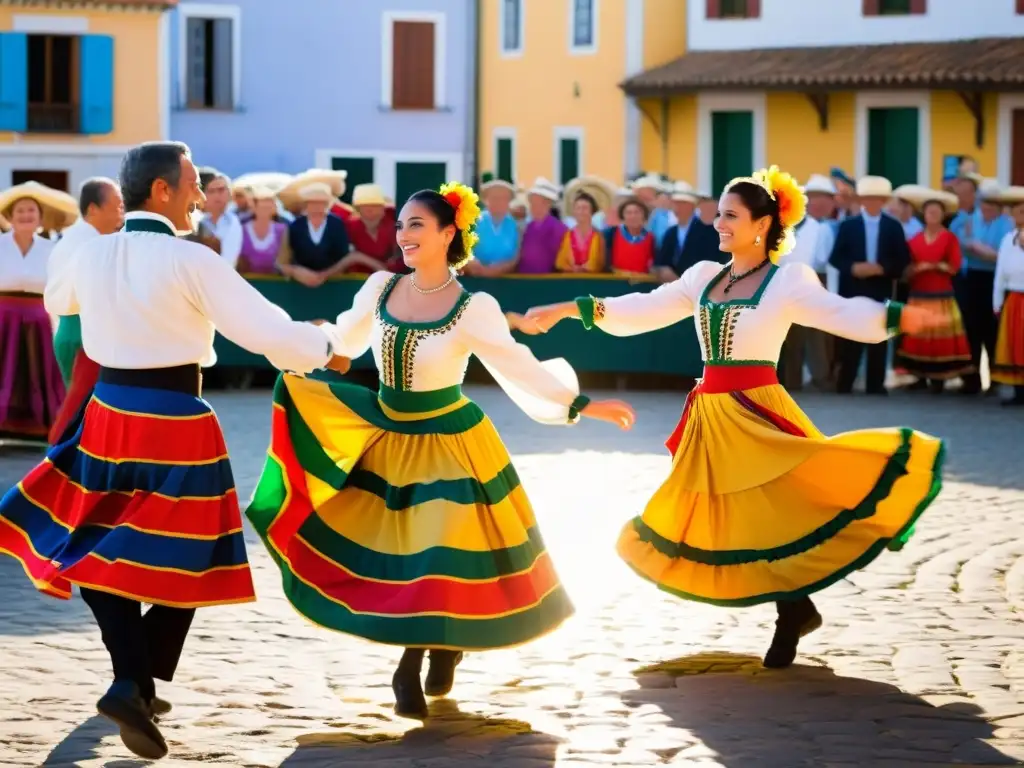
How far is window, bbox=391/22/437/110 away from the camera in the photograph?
40.5 metres

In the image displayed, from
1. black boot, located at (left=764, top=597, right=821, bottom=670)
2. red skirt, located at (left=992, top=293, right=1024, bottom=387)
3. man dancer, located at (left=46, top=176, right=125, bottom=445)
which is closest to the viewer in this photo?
black boot, located at (left=764, top=597, right=821, bottom=670)

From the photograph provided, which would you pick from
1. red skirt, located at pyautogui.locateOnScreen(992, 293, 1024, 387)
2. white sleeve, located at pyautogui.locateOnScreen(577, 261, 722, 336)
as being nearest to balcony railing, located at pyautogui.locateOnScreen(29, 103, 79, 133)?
red skirt, located at pyautogui.locateOnScreen(992, 293, 1024, 387)

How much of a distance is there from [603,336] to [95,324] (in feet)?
39.9

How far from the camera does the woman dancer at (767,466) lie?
733cm

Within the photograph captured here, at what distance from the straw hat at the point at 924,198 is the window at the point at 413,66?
867 inches

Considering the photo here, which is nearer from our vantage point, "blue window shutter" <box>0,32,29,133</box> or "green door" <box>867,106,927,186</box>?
"green door" <box>867,106,927,186</box>

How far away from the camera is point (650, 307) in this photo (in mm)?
7945

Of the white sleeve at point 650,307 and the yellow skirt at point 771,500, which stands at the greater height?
the white sleeve at point 650,307

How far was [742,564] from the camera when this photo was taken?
7.38 metres

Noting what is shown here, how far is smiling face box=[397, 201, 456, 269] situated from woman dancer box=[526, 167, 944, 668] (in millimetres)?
867

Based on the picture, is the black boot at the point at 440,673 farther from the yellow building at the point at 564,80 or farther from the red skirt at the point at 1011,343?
the yellow building at the point at 564,80

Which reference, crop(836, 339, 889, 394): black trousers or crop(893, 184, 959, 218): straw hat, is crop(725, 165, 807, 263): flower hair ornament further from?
crop(893, 184, 959, 218): straw hat

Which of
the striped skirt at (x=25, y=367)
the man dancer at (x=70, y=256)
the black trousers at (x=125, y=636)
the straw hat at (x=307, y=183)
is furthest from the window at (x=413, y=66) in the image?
the black trousers at (x=125, y=636)

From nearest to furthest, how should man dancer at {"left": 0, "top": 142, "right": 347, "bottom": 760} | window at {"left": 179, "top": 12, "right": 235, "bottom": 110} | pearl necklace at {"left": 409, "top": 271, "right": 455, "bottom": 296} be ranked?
man dancer at {"left": 0, "top": 142, "right": 347, "bottom": 760}
pearl necklace at {"left": 409, "top": 271, "right": 455, "bottom": 296}
window at {"left": 179, "top": 12, "right": 235, "bottom": 110}
